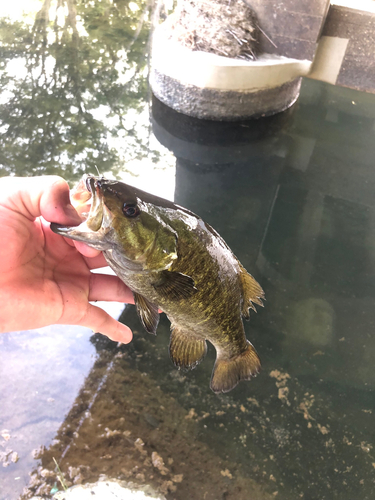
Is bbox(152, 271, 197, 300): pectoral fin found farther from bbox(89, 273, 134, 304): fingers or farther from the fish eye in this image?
bbox(89, 273, 134, 304): fingers

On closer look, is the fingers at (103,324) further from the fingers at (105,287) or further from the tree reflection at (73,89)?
the tree reflection at (73,89)

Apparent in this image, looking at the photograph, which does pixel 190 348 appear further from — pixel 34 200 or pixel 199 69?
pixel 199 69

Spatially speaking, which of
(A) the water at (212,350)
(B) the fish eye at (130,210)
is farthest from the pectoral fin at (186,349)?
(A) the water at (212,350)

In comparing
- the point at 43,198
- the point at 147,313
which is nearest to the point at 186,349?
the point at 147,313

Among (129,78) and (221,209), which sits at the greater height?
(129,78)

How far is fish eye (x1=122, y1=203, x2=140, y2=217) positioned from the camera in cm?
152

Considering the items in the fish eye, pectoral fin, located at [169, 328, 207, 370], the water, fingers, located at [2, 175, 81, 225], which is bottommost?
the water

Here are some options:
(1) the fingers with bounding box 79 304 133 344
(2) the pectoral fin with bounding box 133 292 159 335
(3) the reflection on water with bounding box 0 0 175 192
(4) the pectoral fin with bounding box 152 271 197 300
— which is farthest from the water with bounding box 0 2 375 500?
(4) the pectoral fin with bounding box 152 271 197 300

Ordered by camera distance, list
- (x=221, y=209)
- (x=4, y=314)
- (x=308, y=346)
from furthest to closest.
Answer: (x=221, y=209)
(x=308, y=346)
(x=4, y=314)

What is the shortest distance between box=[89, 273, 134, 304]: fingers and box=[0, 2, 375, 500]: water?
1.47 metres

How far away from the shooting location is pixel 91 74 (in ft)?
25.7

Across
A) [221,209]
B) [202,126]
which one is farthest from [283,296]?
[202,126]

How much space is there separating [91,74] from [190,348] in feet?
24.6

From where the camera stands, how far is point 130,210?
60.2 inches
